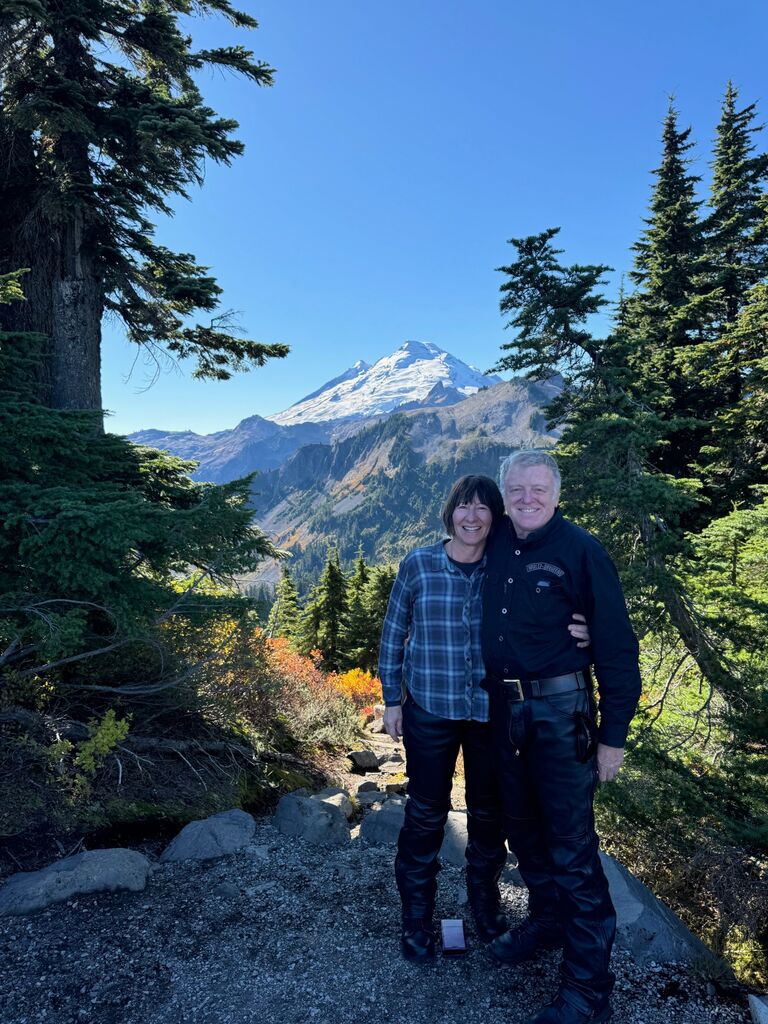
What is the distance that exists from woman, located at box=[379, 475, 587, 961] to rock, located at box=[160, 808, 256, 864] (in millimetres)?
2023

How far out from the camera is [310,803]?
5.38 metres

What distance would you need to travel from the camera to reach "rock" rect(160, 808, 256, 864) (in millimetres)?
4480

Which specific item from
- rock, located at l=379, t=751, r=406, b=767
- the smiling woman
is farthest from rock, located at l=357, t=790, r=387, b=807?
the smiling woman

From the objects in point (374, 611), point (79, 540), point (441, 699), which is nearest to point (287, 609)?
point (374, 611)

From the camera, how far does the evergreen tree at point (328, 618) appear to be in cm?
2723

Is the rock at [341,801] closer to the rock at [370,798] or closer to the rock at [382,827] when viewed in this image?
the rock at [370,798]

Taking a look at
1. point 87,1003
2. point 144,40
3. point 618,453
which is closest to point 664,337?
point 618,453

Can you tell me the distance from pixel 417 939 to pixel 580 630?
2.23 metres

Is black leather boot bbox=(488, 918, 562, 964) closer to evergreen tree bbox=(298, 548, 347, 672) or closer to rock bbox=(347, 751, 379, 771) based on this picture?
rock bbox=(347, 751, 379, 771)

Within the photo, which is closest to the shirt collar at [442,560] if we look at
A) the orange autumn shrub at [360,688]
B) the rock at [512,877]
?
the rock at [512,877]

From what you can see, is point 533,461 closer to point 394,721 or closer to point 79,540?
point 394,721

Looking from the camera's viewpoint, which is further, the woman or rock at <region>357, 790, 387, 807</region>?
rock at <region>357, 790, 387, 807</region>

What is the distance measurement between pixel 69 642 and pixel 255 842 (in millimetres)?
2454

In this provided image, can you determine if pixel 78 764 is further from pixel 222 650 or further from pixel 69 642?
pixel 222 650
